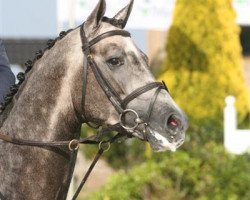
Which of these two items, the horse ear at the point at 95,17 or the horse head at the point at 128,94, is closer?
the horse head at the point at 128,94

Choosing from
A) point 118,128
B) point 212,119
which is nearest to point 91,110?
point 118,128

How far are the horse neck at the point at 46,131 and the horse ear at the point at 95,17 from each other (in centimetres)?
9

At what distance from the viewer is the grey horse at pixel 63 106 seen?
4648 millimetres

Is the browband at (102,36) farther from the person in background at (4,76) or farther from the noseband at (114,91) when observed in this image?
the person in background at (4,76)

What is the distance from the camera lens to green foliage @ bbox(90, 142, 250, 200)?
926cm

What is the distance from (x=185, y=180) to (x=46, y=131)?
501 centimetres

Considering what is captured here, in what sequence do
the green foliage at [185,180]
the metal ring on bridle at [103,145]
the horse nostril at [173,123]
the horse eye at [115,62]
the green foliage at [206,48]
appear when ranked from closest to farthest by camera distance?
the horse nostril at [173,123], the horse eye at [115,62], the metal ring on bridle at [103,145], the green foliage at [185,180], the green foliage at [206,48]

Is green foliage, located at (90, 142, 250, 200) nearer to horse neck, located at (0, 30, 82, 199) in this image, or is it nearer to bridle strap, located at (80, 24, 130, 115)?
horse neck, located at (0, 30, 82, 199)

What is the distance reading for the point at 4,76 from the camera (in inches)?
203

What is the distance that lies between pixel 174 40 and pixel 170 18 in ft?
3.35

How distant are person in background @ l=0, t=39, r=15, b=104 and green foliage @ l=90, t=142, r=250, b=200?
158 inches

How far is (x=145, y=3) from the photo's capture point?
16031 mm

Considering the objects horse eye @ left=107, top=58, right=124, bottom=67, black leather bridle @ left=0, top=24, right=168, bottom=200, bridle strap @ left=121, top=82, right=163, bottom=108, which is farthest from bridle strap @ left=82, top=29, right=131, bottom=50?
bridle strap @ left=121, top=82, right=163, bottom=108

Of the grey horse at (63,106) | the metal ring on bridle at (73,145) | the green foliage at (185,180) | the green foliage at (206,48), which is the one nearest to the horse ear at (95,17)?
the grey horse at (63,106)
